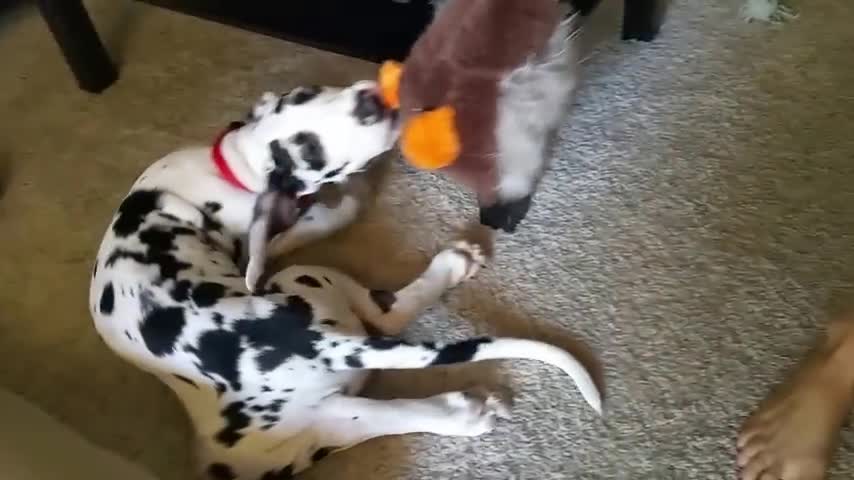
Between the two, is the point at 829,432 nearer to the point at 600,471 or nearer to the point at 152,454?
the point at 600,471

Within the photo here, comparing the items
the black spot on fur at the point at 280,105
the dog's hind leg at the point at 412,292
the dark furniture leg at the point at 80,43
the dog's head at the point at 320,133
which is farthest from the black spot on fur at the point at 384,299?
the dark furniture leg at the point at 80,43

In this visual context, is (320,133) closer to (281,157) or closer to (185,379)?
(281,157)

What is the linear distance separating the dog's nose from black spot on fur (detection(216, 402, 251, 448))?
438 mm

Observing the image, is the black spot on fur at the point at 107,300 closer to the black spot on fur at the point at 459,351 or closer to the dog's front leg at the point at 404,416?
the dog's front leg at the point at 404,416

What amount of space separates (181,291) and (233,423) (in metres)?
0.20

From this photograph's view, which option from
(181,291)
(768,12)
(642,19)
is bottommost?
(181,291)

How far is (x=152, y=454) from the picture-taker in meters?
1.60

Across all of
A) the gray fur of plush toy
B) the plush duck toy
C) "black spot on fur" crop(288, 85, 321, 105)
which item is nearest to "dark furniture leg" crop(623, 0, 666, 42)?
the gray fur of plush toy

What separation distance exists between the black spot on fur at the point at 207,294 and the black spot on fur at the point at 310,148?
8.7 inches

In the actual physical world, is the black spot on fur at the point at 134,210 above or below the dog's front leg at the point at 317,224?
below

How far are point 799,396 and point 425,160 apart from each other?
0.60m

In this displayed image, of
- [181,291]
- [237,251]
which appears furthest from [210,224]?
[181,291]

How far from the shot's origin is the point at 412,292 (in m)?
1.64

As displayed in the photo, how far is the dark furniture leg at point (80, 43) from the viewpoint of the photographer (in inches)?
76.0
